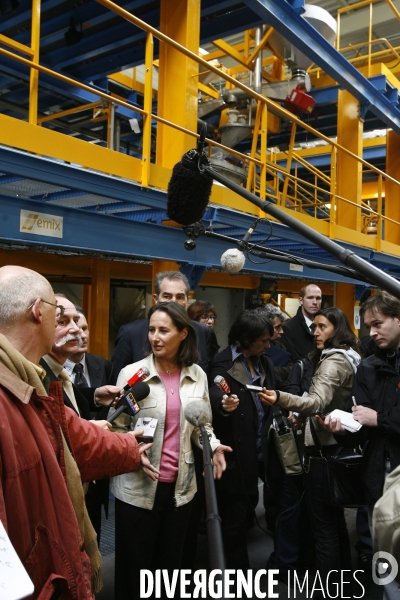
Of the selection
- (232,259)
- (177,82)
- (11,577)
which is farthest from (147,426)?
(177,82)

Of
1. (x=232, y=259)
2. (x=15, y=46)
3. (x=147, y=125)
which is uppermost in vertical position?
(x=15, y=46)

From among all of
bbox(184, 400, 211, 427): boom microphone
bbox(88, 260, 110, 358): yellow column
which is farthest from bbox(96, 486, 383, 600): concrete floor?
bbox(88, 260, 110, 358): yellow column

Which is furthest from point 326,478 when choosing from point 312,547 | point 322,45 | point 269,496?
point 322,45

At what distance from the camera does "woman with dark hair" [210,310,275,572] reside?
319 cm

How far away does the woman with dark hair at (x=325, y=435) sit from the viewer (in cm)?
303

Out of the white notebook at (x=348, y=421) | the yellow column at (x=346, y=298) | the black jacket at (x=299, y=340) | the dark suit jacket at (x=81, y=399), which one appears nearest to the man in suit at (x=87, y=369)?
the dark suit jacket at (x=81, y=399)

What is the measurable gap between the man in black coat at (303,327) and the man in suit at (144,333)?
211 centimetres

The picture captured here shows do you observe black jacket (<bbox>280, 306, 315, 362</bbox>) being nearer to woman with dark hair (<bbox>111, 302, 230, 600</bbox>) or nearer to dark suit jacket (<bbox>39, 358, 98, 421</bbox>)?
woman with dark hair (<bbox>111, 302, 230, 600</bbox>)

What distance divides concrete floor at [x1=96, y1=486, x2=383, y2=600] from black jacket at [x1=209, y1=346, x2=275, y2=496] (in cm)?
75

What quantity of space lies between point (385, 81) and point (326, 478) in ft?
26.4

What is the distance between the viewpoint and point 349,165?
8484 millimetres

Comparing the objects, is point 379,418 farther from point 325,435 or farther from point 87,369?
point 87,369

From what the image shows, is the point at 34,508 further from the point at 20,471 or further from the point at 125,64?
the point at 125,64

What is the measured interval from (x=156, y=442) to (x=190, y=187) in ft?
4.87
